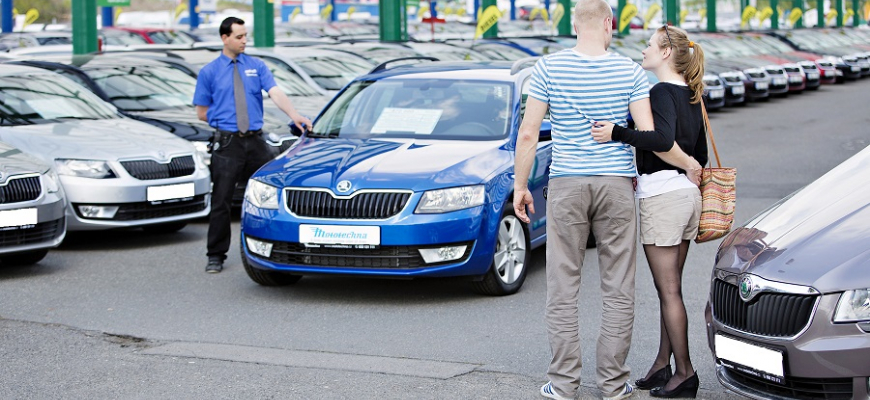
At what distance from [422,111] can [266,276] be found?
1.66m

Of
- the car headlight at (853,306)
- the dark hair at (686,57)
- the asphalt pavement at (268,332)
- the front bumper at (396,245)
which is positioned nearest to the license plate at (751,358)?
the car headlight at (853,306)

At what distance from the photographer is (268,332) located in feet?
22.8

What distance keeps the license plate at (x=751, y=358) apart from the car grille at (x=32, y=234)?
570cm

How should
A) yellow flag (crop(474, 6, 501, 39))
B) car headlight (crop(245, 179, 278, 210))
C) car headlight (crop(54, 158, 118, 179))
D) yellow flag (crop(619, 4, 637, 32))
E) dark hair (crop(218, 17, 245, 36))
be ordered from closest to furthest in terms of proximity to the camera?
car headlight (crop(245, 179, 278, 210)) → dark hair (crop(218, 17, 245, 36)) → car headlight (crop(54, 158, 118, 179)) → yellow flag (crop(474, 6, 501, 39)) → yellow flag (crop(619, 4, 637, 32))

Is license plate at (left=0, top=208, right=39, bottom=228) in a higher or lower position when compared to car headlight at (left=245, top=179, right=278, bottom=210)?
lower

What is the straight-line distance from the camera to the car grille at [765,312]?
4.29 metres

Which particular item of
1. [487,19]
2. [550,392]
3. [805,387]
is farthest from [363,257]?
[487,19]

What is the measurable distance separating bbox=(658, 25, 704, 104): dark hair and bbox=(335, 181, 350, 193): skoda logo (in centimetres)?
281

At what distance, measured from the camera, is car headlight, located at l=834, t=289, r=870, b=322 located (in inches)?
163

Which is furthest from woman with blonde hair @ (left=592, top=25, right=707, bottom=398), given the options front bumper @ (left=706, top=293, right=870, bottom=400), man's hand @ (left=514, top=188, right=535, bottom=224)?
front bumper @ (left=706, top=293, right=870, bottom=400)

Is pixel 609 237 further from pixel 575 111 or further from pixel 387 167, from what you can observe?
pixel 387 167

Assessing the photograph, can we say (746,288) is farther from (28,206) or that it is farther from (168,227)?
(168,227)

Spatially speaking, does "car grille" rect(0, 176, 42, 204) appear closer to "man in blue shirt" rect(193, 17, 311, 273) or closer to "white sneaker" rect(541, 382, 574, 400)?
"man in blue shirt" rect(193, 17, 311, 273)

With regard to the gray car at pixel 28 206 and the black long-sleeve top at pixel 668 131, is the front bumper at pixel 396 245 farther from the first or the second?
the black long-sleeve top at pixel 668 131
